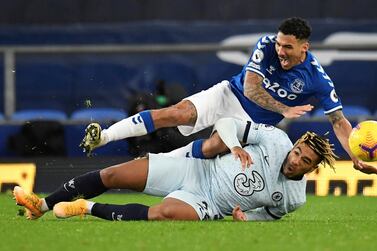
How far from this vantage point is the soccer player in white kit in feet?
32.0

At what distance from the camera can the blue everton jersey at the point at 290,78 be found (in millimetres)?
11141

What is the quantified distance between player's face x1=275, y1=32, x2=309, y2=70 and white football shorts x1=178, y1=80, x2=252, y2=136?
2.15 ft

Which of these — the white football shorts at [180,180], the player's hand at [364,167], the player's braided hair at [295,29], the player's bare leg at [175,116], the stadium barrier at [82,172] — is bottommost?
the stadium barrier at [82,172]

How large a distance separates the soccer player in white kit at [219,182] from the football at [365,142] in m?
0.54

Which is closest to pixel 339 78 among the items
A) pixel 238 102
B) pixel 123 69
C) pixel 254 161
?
pixel 123 69

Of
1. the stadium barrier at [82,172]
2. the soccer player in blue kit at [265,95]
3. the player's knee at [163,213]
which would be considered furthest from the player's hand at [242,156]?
the stadium barrier at [82,172]

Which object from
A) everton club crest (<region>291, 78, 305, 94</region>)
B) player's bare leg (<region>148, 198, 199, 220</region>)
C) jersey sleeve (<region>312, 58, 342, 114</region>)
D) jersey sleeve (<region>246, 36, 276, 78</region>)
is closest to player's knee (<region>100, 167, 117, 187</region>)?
player's bare leg (<region>148, 198, 199, 220</region>)

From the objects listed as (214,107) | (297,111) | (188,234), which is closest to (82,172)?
(214,107)

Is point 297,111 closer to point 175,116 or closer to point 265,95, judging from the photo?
point 265,95

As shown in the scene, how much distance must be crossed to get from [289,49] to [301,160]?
1.63m

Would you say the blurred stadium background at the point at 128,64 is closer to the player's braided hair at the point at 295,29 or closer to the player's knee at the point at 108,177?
the player's braided hair at the point at 295,29

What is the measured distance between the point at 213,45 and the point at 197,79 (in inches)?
21.2

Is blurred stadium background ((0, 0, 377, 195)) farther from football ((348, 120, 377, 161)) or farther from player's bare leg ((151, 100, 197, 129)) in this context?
football ((348, 120, 377, 161))

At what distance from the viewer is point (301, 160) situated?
9633 millimetres
